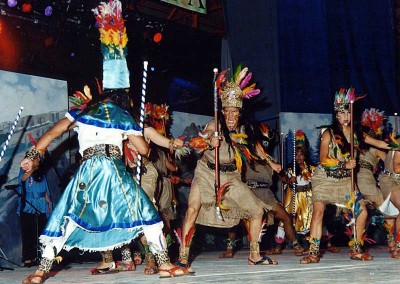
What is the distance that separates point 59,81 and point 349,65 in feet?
15.1

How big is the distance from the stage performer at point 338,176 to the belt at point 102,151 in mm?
2305

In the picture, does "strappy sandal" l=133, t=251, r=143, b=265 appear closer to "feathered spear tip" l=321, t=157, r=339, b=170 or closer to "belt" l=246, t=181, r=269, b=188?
"belt" l=246, t=181, r=269, b=188

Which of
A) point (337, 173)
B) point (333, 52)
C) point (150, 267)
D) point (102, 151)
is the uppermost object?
point (333, 52)

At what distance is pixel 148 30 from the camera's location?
8797 mm

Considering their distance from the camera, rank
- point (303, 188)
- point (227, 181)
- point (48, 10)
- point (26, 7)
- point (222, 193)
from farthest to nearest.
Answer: point (303, 188) → point (48, 10) → point (26, 7) → point (227, 181) → point (222, 193)

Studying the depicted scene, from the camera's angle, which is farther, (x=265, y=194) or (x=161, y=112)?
(x=161, y=112)

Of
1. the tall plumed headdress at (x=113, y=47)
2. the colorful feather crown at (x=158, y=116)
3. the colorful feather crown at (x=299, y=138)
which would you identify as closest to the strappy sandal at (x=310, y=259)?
the tall plumed headdress at (x=113, y=47)

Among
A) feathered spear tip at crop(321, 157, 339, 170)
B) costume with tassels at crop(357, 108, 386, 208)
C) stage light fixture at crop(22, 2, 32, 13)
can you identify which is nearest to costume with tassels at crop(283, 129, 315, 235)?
costume with tassels at crop(357, 108, 386, 208)

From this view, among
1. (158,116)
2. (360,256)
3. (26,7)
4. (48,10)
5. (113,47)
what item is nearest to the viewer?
(113,47)

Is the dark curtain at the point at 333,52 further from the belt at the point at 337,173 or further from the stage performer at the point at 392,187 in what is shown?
the belt at the point at 337,173

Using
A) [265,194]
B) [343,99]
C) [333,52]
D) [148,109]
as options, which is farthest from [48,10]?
[333,52]

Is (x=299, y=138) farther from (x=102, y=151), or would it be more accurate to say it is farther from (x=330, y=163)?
(x=102, y=151)

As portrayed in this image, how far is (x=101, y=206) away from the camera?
4.53 m

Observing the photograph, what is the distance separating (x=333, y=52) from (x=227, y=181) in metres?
4.65
